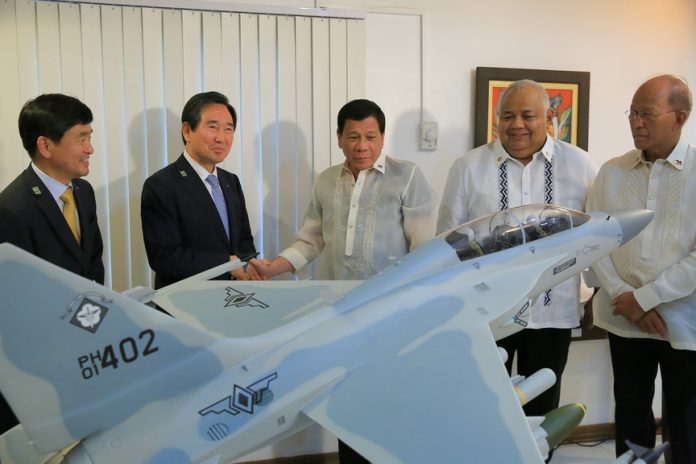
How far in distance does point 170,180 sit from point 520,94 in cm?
151

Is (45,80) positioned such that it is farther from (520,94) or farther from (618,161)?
(618,161)

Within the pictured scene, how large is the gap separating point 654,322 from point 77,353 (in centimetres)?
204

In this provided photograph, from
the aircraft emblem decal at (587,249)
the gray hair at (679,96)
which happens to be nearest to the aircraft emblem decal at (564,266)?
the aircraft emblem decal at (587,249)

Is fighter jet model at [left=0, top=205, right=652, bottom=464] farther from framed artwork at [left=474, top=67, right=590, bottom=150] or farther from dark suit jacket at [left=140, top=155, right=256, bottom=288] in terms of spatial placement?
framed artwork at [left=474, top=67, right=590, bottom=150]

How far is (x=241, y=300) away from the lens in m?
1.95

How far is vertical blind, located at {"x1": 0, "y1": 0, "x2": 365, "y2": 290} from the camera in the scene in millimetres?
2705

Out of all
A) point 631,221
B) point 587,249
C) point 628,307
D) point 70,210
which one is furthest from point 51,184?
point 628,307

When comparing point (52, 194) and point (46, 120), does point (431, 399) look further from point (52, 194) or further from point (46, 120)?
point (46, 120)

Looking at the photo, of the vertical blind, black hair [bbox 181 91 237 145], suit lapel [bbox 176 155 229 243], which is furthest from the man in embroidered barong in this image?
black hair [bbox 181 91 237 145]

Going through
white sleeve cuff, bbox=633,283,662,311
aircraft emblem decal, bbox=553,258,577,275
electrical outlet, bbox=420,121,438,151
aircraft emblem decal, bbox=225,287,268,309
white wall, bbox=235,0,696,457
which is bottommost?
white sleeve cuff, bbox=633,283,662,311

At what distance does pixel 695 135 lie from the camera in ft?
11.7

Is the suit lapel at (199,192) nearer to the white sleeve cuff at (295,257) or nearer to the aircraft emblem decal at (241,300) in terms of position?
the white sleeve cuff at (295,257)

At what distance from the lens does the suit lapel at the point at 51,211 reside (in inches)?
76.7

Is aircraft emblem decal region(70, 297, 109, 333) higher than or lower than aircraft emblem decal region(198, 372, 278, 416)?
higher
